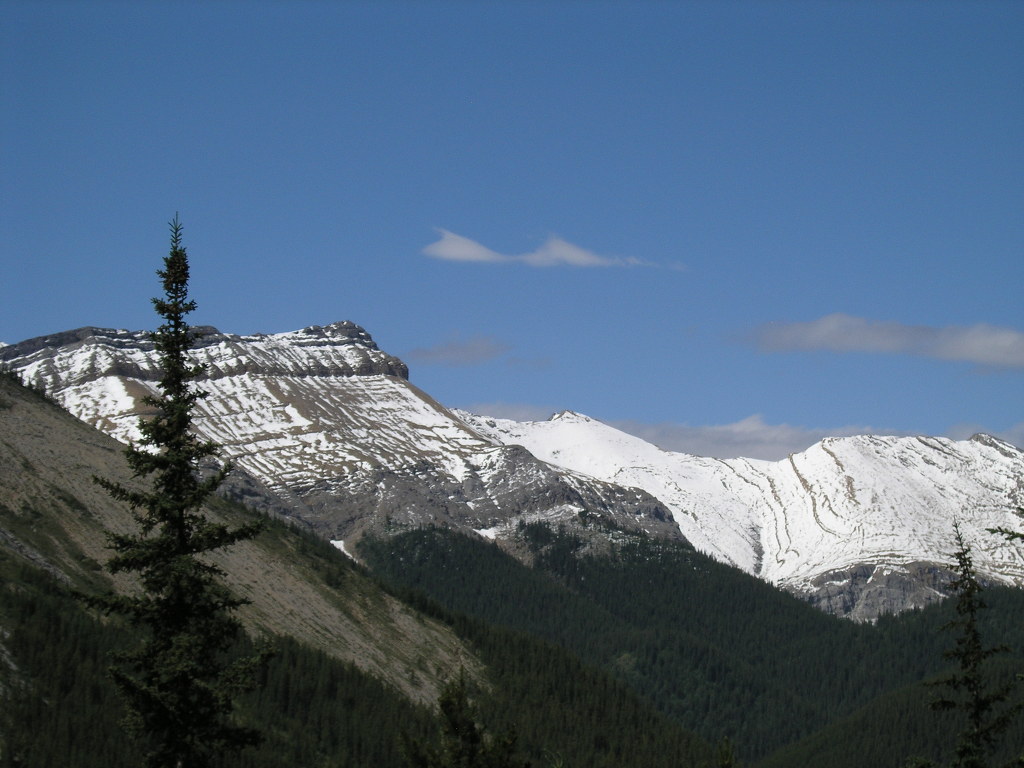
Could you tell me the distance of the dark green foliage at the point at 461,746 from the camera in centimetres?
4222

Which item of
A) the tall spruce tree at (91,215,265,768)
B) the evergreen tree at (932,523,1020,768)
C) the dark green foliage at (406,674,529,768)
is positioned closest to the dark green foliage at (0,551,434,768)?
the dark green foliage at (406,674,529,768)

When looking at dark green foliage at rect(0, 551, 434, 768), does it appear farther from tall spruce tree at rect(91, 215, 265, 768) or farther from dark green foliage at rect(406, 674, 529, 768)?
tall spruce tree at rect(91, 215, 265, 768)

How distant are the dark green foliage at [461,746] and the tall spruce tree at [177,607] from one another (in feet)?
26.0

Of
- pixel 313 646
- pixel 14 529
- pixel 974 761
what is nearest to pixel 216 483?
pixel 974 761

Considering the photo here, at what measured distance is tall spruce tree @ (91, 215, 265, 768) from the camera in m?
35.6

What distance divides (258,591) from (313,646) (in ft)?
50.6

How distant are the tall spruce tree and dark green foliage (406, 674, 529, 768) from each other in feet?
26.0

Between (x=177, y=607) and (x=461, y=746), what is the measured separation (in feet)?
36.3

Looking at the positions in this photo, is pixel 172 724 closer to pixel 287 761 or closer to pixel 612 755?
pixel 287 761

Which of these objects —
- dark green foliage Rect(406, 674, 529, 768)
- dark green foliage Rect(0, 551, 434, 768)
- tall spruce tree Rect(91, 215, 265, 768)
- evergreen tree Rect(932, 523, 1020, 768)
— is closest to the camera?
tall spruce tree Rect(91, 215, 265, 768)

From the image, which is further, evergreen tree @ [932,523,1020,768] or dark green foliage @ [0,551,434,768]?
dark green foliage @ [0,551,434,768]

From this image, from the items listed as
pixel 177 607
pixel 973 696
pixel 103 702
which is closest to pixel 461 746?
pixel 177 607

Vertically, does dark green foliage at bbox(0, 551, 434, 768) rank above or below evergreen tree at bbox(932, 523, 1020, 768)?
below

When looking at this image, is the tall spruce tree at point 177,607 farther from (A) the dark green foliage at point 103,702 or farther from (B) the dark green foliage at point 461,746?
(A) the dark green foliage at point 103,702
